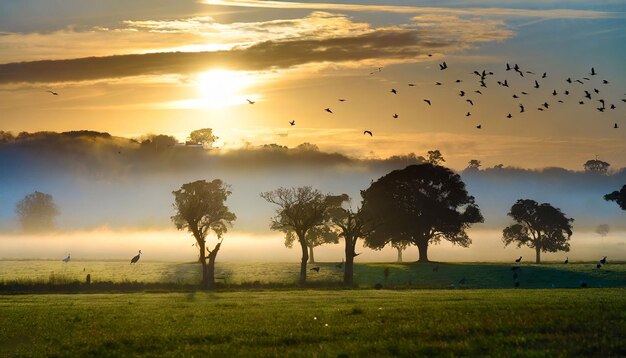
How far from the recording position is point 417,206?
155125 millimetres

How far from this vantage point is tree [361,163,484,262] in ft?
505

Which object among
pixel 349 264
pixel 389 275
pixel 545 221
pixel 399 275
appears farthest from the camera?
pixel 545 221

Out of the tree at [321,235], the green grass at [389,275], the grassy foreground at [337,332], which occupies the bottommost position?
the grassy foreground at [337,332]

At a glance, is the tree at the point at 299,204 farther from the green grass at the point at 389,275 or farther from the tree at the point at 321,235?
the tree at the point at 321,235

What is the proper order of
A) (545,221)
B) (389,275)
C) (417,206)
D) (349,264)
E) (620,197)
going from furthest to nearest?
(545,221) → (620,197) → (417,206) → (389,275) → (349,264)

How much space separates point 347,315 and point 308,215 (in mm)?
88131

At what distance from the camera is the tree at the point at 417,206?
6063 inches

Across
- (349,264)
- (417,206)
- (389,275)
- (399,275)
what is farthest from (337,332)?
(417,206)

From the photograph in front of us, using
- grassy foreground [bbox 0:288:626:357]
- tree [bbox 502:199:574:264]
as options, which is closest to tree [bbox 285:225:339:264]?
tree [bbox 502:199:574:264]

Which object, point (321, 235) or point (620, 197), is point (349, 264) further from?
point (620, 197)

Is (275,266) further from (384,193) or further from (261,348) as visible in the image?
(261,348)

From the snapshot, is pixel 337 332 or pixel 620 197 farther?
pixel 620 197

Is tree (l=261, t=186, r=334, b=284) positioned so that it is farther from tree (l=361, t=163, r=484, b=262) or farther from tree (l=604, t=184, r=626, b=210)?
tree (l=604, t=184, r=626, b=210)

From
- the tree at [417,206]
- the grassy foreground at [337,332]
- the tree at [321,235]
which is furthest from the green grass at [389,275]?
the grassy foreground at [337,332]
